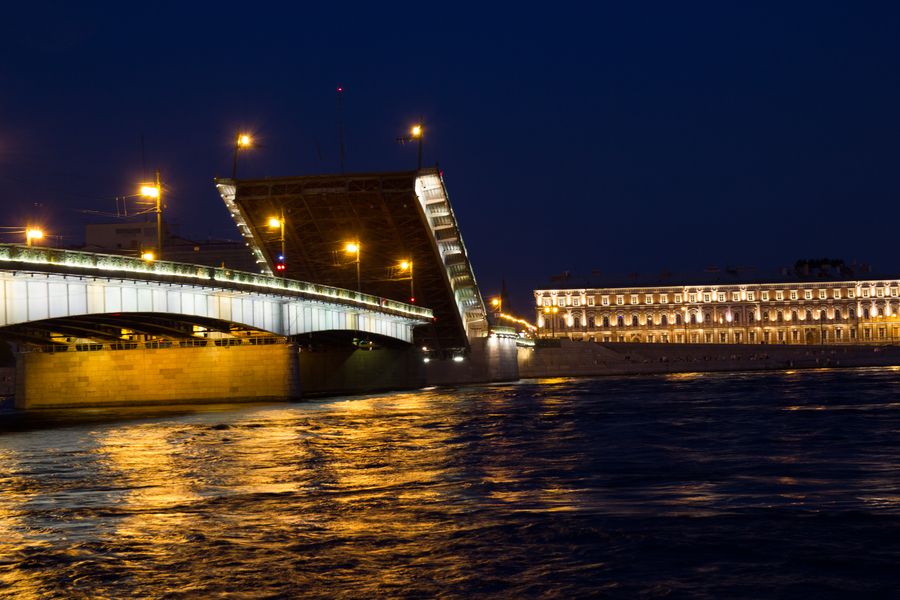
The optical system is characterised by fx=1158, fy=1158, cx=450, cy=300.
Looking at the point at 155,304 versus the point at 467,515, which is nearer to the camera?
the point at 467,515

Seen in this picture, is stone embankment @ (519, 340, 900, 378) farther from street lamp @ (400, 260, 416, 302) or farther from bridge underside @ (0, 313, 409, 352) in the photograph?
bridge underside @ (0, 313, 409, 352)

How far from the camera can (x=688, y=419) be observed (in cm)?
3812

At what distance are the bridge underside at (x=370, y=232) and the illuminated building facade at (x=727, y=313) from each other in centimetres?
8782

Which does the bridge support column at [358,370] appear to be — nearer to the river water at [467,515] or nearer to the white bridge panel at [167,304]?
the white bridge panel at [167,304]

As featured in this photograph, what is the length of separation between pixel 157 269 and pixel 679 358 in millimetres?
95943

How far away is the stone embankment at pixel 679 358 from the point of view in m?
124

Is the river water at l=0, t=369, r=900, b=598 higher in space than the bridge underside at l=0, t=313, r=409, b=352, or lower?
lower

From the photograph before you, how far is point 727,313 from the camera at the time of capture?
182 meters

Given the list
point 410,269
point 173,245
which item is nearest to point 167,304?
point 410,269

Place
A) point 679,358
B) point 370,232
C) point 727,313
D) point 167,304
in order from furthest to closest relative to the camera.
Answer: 1. point 727,313
2. point 679,358
3. point 370,232
4. point 167,304

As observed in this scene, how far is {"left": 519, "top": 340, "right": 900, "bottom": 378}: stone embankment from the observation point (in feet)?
407

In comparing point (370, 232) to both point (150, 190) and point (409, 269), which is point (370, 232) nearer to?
point (409, 269)

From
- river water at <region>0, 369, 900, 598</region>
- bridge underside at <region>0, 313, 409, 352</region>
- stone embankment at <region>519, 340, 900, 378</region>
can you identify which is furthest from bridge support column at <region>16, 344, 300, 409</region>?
stone embankment at <region>519, 340, 900, 378</region>

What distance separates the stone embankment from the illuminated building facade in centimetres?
3513
